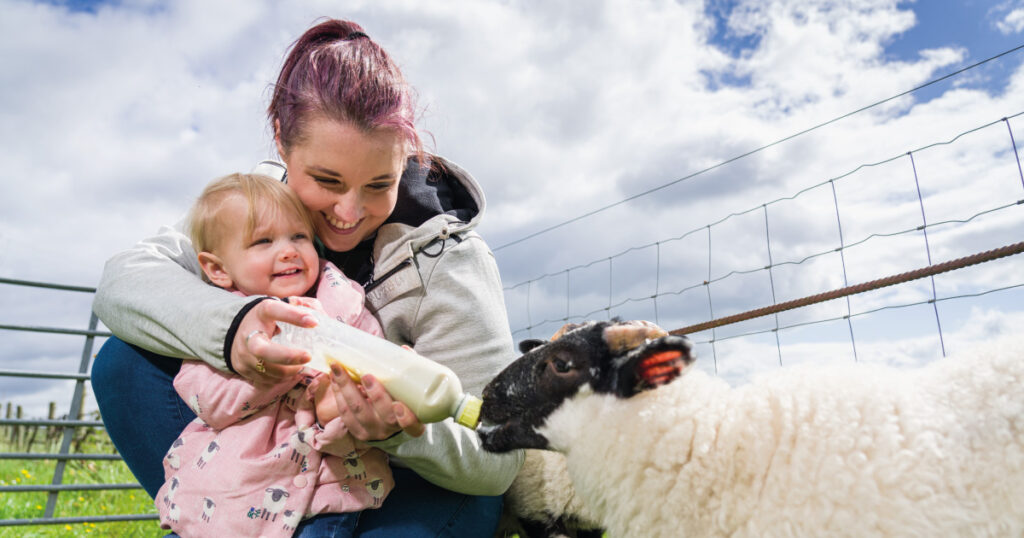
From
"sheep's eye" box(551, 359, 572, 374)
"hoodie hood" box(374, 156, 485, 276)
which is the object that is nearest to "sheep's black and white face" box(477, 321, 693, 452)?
"sheep's eye" box(551, 359, 572, 374)

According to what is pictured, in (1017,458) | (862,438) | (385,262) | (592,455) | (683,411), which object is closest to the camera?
(1017,458)

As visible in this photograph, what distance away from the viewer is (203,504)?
6.33ft

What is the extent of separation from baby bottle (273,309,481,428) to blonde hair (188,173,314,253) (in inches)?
16.8

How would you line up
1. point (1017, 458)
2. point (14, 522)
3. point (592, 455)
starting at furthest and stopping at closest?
point (14, 522) < point (592, 455) < point (1017, 458)

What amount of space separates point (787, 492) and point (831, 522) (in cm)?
13

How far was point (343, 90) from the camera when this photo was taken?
2.19 metres

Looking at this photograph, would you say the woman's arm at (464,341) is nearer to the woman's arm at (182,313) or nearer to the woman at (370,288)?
the woman at (370,288)

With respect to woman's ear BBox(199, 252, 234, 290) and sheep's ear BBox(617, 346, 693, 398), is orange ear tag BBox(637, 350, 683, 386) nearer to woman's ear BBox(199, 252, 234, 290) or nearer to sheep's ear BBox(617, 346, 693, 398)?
sheep's ear BBox(617, 346, 693, 398)

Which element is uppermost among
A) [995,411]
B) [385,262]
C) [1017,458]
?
[385,262]

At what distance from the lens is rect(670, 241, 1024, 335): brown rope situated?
3.21 meters

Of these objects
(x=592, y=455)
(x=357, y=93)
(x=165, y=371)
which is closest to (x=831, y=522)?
(x=592, y=455)

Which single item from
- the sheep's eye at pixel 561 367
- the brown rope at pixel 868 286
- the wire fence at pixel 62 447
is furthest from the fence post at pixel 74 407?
the sheep's eye at pixel 561 367

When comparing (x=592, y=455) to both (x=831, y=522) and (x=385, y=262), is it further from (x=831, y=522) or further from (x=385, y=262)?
(x=385, y=262)

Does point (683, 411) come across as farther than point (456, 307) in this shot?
No
